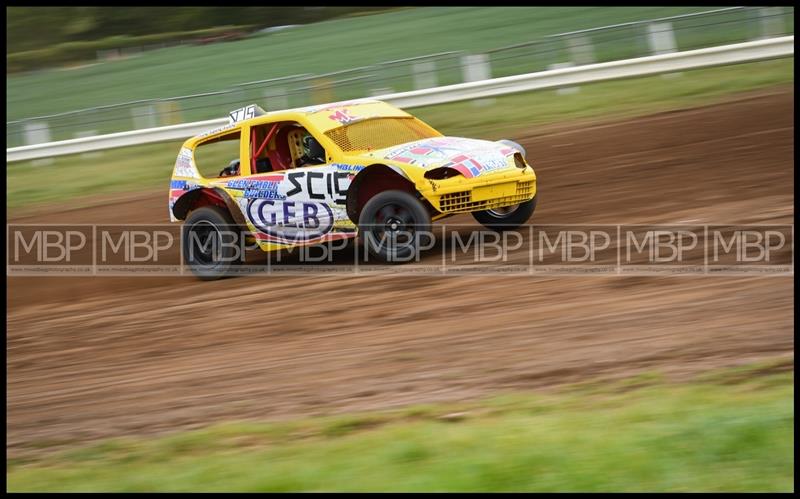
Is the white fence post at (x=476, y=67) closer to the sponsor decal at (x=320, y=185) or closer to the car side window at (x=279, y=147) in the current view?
the car side window at (x=279, y=147)

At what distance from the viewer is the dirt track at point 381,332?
6.37 m

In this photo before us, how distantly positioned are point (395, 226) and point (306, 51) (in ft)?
58.4

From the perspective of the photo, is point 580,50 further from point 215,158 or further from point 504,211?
point 504,211

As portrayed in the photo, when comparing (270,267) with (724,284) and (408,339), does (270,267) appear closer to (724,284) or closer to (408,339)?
(408,339)

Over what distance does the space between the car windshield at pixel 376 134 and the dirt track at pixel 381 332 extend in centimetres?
128

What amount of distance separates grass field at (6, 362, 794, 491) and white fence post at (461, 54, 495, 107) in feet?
42.6

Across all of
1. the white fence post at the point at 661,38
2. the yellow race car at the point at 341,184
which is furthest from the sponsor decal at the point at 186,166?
the white fence post at the point at 661,38

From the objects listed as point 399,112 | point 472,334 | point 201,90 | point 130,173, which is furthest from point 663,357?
point 201,90

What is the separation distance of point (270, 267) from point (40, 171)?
1073 centimetres

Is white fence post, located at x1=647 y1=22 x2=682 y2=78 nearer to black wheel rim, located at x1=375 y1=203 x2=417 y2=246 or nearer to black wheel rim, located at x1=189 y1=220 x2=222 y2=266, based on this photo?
black wheel rim, located at x1=375 y1=203 x2=417 y2=246

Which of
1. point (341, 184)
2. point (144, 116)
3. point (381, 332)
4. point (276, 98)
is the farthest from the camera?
point (144, 116)

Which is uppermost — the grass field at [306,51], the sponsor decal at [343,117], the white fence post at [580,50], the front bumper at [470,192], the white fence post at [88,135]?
the grass field at [306,51]

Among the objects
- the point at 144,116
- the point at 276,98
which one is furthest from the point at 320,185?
the point at 144,116

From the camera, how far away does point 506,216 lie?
1020 centimetres
